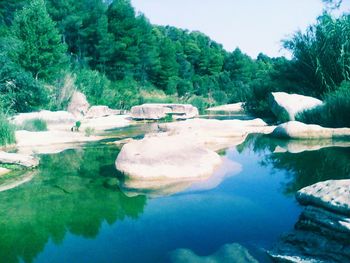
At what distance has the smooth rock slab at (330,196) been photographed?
129 inches

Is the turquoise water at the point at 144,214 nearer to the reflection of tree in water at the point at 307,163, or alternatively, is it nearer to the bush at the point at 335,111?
the reflection of tree in water at the point at 307,163

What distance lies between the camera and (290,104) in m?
14.1

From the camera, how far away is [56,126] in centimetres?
1540

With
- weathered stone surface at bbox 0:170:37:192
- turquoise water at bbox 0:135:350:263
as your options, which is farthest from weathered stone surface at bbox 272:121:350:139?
weathered stone surface at bbox 0:170:37:192

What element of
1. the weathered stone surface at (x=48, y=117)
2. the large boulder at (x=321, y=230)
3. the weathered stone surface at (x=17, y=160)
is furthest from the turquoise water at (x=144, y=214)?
the weathered stone surface at (x=48, y=117)

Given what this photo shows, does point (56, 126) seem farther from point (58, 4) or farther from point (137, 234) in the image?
point (58, 4)

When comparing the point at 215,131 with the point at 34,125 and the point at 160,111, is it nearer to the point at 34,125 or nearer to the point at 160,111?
the point at 34,125

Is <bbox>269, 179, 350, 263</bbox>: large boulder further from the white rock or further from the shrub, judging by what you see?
the shrub

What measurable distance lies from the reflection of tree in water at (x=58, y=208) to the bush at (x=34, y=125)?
6092mm

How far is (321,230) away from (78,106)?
17798 millimetres

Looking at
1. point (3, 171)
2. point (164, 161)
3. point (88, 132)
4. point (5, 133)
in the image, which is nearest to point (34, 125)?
point (88, 132)

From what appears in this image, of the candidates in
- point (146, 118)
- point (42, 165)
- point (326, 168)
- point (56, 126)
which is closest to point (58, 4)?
point (146, 118)

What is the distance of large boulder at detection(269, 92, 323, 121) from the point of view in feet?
44.9

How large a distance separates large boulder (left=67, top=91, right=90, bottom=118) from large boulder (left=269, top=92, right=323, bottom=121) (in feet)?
33.7
